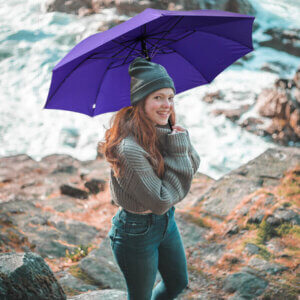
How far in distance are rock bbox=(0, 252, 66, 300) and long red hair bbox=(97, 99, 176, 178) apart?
1.02 metres

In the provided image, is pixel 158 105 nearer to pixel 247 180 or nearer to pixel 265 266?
pixel 265 266

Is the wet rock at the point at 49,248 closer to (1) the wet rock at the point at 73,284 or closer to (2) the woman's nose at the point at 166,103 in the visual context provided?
(1) the wet rock at the point at 73,284

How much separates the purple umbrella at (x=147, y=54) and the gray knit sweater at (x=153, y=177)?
22.5 inches

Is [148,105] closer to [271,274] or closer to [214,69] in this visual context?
[214,69]

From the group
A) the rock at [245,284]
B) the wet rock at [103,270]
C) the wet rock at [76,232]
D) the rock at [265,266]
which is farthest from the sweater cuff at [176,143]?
the wet rock at [76,232]

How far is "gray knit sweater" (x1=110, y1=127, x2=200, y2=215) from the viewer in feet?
5.49

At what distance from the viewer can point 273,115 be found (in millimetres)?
10500

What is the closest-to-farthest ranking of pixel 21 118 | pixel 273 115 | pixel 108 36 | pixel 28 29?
pixel 108 36
pixel 273 115
pixel 21 118
pixel 28 29

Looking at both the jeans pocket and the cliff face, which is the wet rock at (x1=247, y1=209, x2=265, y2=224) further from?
the jeans pocket

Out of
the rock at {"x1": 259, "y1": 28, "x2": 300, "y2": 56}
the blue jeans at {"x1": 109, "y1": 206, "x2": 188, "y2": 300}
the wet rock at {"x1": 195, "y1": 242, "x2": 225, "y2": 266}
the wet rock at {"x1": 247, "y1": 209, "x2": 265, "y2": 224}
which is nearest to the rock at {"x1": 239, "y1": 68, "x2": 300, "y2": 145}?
the rock at {"x1": 259, "y1": 28, "x2": 300, "y2": 56}

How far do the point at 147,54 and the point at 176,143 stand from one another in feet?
2.13

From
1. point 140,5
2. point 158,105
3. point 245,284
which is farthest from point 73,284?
point 140,5

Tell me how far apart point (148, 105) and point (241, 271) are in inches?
84.1

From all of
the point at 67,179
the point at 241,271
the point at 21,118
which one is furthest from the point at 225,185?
the point at 21,118
